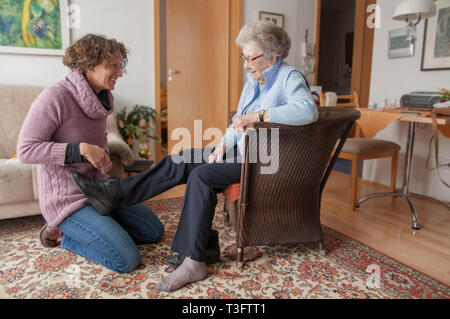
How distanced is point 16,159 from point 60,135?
0.87 m

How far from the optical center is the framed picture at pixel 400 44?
9.61ft

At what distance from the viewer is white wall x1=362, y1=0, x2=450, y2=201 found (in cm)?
280

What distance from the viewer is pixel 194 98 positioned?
13.3 ft

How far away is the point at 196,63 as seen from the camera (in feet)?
13.2

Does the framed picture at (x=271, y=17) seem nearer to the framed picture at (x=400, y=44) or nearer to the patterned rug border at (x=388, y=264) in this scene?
the framed picture at (x=400, y=44)

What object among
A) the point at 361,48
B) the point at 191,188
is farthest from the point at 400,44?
the point at 191,188

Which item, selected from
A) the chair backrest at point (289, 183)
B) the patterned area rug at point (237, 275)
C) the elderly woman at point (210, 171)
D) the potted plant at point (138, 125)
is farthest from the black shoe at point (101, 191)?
the potted plant at point (138, 125)

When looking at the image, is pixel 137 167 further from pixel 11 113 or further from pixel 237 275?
pixel 237 275

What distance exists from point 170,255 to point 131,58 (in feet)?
7.04

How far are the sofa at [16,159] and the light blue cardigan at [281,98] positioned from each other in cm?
89

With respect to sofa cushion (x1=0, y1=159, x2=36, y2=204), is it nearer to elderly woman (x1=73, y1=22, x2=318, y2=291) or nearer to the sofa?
the sofa
